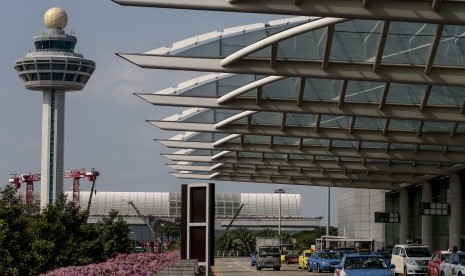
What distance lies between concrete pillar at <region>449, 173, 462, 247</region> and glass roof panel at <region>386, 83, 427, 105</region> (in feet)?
70.1

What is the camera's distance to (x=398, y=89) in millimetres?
44062

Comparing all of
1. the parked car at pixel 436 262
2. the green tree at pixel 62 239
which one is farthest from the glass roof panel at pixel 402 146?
the parked car at pixel 436 262

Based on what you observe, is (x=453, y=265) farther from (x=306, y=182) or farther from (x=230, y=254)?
(x=230, y=254)

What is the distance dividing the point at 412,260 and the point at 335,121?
302 inches

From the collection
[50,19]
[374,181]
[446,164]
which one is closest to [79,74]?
[50,19]

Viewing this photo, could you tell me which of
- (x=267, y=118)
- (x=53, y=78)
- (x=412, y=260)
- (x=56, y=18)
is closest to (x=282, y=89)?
(x=267, y=118)

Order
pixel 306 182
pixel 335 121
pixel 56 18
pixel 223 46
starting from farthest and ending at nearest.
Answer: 1. pixel 56 18
2. pixel 306 182
3. pixel 335 121
4. pixel 223 46

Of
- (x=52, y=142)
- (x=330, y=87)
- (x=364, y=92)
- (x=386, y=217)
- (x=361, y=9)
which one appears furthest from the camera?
(x=52, y=142)

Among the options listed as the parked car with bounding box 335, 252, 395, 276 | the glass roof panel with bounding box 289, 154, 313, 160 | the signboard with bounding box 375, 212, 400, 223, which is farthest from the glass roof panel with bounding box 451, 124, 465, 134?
the signboard with bounding box 375, 212, 400, 223

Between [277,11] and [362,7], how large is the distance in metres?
2.19

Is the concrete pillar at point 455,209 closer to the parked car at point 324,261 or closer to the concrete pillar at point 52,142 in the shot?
the parked car at point 324,261

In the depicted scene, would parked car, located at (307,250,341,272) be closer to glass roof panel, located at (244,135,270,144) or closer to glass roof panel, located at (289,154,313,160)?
glass roof panel, located at (289,154,313,160)

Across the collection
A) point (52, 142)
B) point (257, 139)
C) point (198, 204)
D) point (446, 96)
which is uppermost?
point (52, 142)

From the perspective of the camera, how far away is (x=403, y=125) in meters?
52.2
